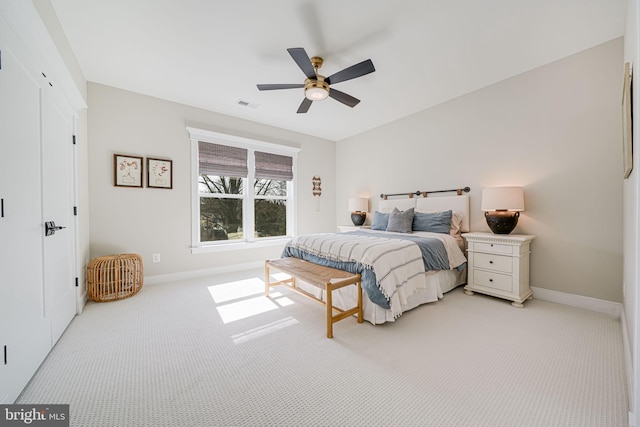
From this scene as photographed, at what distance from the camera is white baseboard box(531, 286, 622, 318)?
7.95ft

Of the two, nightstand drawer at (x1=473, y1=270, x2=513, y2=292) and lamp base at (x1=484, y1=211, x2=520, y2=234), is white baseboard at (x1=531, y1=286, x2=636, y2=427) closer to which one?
nightstand drawer at (x1=473, y1=270, x2=513, y2=292)

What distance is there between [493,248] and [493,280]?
1.24 feet

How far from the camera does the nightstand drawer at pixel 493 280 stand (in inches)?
109

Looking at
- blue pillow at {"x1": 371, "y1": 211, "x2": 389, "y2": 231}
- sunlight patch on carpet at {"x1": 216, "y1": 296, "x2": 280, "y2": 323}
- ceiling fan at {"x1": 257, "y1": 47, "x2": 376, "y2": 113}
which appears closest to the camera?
ceiling fan at {"x1": 257, "y1": 47, "x2": 376, "y2": 113}

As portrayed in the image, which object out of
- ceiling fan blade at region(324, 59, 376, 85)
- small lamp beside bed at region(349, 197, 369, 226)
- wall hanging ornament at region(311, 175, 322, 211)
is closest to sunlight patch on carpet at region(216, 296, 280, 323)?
ceiling fan blade at region(324, 59, 376, 85)

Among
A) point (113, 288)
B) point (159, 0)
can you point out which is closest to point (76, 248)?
point (113, 288)

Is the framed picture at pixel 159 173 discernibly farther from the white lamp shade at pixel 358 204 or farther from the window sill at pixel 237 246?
the white lamp shade at pixel 358 204

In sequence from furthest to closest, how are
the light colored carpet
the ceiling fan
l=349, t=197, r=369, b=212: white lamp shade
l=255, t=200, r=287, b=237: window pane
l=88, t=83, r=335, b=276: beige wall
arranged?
l=349, t=197, r=369, b=212: white lamp shade, l=255, t=200, r=287, b=237: window pane, l=88, t=83, r=335, b=276: beige wall, the ceiling fan, the light colored carpet

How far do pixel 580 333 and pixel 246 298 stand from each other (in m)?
3.27

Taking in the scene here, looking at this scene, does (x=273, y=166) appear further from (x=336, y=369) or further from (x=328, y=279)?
(x=336, y=369)

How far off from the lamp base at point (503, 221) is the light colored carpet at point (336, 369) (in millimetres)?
915

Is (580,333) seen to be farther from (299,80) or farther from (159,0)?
(159,0)

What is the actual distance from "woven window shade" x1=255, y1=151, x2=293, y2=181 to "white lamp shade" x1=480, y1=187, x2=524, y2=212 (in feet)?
11.4

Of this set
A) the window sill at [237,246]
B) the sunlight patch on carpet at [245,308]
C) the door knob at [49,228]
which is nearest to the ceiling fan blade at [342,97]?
the sunlight patch on carpet at [245,308]
